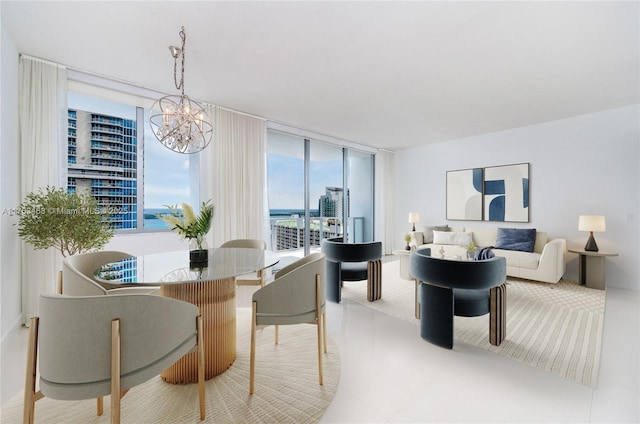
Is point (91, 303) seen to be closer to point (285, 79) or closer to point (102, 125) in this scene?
point (285, 79)

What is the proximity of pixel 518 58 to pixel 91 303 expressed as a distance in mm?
3811

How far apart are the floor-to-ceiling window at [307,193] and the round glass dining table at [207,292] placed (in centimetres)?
276

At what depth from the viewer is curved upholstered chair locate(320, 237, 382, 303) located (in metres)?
3.33

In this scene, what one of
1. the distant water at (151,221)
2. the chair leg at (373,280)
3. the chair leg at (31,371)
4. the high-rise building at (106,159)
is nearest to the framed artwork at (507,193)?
the chair leg at (373,280)

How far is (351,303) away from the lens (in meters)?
3.41

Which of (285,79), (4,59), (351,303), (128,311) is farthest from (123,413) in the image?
(285,79)

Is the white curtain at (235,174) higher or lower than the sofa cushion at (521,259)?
higher

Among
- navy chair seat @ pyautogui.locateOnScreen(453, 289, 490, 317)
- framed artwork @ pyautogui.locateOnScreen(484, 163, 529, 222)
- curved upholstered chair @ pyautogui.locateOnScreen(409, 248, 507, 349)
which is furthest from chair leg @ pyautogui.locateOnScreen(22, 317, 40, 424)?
framed artwork @ pyautogui.locateOnScreen(484, 163, 529, 222)

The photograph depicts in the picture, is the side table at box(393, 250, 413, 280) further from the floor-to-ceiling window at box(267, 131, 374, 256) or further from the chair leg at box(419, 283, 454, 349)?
the chair leg at box(419, 283, 454, 349)

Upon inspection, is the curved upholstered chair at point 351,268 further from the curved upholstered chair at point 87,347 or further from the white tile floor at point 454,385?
the curved upholstered chair at point 87,347

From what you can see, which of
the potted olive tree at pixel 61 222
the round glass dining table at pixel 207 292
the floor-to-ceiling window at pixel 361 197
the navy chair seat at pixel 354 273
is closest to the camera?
the round glass dining table at pixel 207 292

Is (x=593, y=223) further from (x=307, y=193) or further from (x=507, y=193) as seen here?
(x=307, y=193)

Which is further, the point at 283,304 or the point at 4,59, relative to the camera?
the point at 4,59

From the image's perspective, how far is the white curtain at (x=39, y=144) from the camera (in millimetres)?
2727
